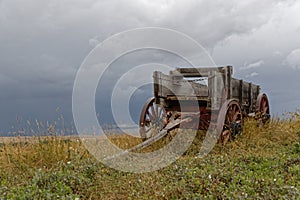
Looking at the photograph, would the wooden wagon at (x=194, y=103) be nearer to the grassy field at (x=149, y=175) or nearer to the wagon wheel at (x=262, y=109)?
the grassy field at (x=149, y=175)

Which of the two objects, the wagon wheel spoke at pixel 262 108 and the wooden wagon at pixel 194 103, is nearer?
the wooden wagon at pixel 194 103

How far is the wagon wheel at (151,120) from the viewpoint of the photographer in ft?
24.3

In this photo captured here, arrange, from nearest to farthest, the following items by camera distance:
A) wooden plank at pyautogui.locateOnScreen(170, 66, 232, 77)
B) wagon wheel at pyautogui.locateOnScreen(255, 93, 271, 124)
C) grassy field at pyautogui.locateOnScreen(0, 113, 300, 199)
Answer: grassy field at pyautogui.locateOnScreen(0, 113, 300, 199), wooden plank at pyautogui.locateOnScreen(170, 66, 232, 77), wagon wheel at pyautogui.locateOnScreen(255, 93, 271, 124)

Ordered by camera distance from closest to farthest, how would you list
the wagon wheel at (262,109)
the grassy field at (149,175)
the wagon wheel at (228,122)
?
the grassy field at (149,175), the wagon wheel at (228,122), the wagon wheel at (262,109)

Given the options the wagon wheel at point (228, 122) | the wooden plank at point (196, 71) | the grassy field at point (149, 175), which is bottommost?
the grassy field at point (149, 175)

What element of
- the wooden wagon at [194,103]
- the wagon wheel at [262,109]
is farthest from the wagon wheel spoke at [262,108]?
the wooden wagon at [194,103]

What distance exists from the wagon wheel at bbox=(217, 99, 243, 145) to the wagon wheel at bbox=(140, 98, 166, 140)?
1560 mm

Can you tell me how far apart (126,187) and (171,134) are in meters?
3.30

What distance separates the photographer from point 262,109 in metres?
9.72

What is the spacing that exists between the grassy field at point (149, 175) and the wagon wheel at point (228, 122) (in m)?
0.19

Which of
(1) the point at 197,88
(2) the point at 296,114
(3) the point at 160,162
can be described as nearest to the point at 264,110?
(2) the point at 296,114

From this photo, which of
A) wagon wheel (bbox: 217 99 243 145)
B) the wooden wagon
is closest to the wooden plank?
the wooden wagon

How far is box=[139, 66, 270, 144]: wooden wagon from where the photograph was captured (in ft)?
22.3

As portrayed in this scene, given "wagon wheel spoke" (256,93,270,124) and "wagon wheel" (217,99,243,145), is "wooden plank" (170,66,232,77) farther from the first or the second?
"wagon wheel spoke" (256,93,270,124)
